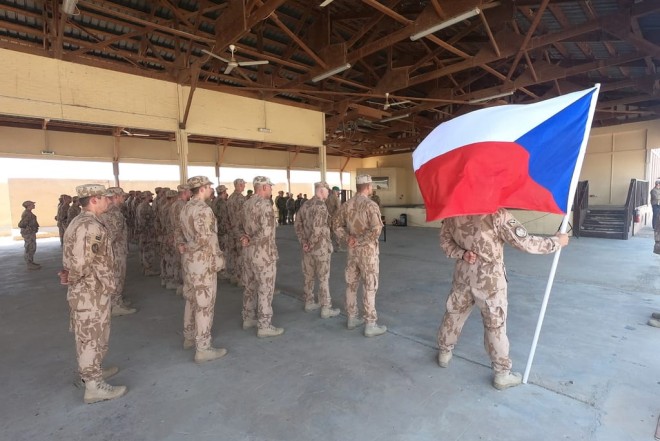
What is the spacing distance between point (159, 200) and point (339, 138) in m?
12.3

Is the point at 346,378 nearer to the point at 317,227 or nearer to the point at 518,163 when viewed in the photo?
the point at 317,227

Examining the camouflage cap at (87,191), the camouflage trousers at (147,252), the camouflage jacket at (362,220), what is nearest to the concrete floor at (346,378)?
the camouflage jacket at (362,220)

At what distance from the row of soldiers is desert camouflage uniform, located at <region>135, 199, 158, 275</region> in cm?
139

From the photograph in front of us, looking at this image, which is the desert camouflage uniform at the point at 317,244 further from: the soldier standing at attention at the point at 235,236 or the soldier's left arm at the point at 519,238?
the soldier's left arm at the point at 519,238

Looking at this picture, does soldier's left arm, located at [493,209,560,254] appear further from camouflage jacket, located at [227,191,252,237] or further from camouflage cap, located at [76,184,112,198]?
camouflage jacket, located at [227,191,252,237]

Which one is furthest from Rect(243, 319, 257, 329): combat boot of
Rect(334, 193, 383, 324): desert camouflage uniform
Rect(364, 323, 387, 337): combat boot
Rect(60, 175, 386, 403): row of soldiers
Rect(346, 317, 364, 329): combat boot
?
Rect(364, 323, 387, 337): combat boot

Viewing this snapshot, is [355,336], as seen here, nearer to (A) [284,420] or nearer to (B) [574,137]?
(A) [284,420]

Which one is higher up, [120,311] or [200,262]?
[200,262]

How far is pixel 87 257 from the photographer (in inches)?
100

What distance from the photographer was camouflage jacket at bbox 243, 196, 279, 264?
12.3 ft

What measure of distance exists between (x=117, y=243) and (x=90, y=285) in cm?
289

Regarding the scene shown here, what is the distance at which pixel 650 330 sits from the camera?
366 cm

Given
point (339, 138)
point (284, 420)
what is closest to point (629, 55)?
point (284, 420)

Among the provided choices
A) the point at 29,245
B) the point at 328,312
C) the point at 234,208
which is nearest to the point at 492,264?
the point at 328,312
